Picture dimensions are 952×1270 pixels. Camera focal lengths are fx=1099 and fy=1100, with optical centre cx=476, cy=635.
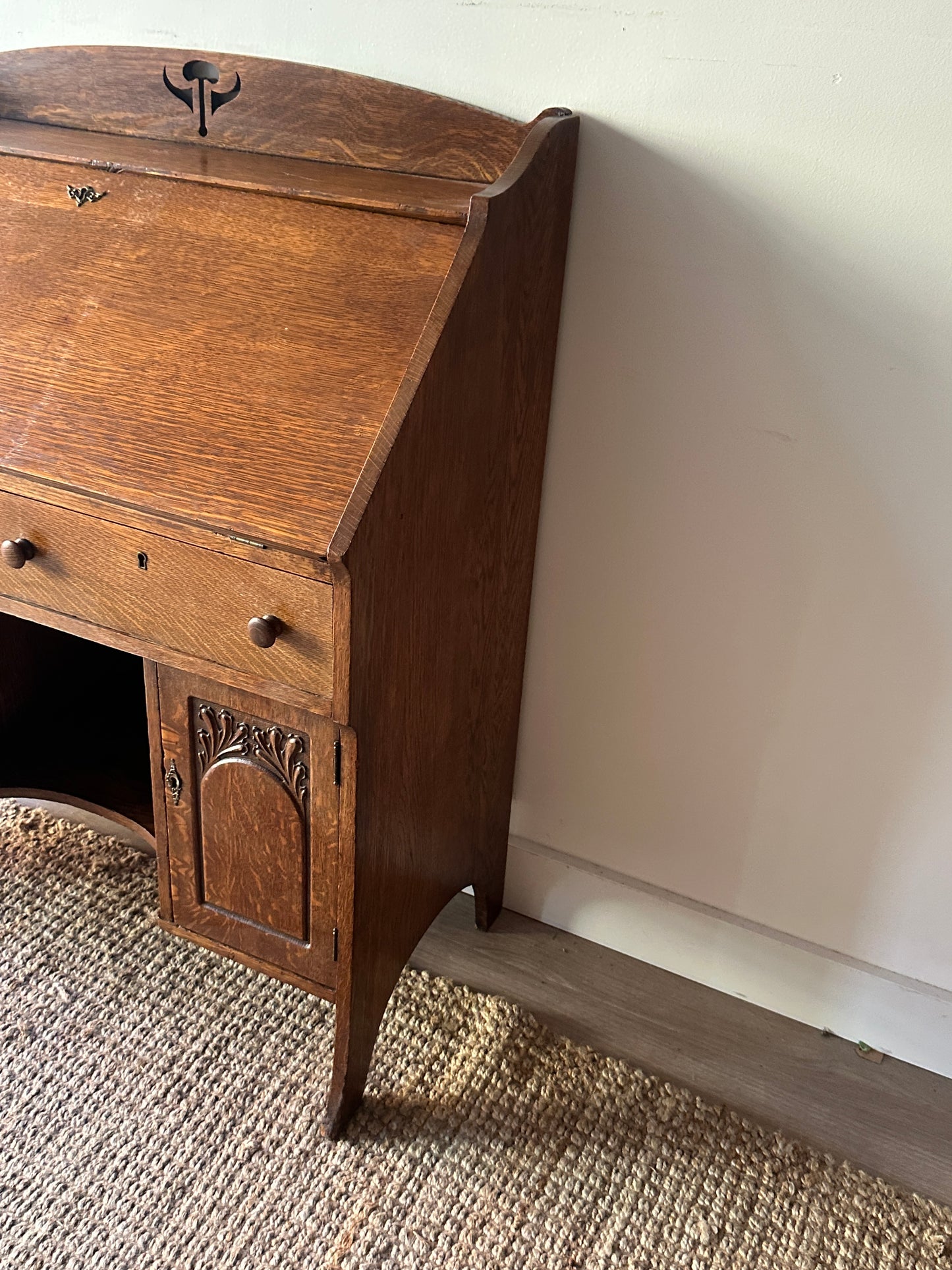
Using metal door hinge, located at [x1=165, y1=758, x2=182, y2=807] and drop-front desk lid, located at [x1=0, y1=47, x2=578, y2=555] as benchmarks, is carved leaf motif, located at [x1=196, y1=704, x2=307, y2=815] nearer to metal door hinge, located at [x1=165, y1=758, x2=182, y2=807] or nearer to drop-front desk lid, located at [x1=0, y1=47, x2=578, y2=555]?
metal door hinge, located at [x1=165, y1=758, x2=182, y2=807]

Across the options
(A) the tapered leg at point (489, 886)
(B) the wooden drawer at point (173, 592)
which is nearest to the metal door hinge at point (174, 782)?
(B) the wooden drawer at point (173, 592)

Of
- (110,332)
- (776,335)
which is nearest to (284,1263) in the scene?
(110,332)

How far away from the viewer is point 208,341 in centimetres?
115

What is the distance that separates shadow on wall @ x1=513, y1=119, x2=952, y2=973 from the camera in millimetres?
1234

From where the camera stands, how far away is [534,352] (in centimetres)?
130

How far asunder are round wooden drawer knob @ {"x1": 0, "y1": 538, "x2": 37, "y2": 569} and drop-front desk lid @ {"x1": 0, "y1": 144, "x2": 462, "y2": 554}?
0.08m

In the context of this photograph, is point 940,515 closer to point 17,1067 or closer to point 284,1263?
point 284,1263

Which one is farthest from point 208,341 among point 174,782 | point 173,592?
point 174,782

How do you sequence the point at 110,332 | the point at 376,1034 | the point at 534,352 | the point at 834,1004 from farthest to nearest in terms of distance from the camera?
the point at 834,1004, the point at 376,1034, the point at 534,352, the point at 110,332

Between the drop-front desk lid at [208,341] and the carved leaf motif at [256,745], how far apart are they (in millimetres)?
273

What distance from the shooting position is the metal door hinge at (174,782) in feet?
4.29

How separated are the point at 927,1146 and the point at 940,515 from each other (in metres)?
0.82

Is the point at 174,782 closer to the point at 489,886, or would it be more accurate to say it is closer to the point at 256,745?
the point at 256,745

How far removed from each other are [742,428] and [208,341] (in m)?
0.62
